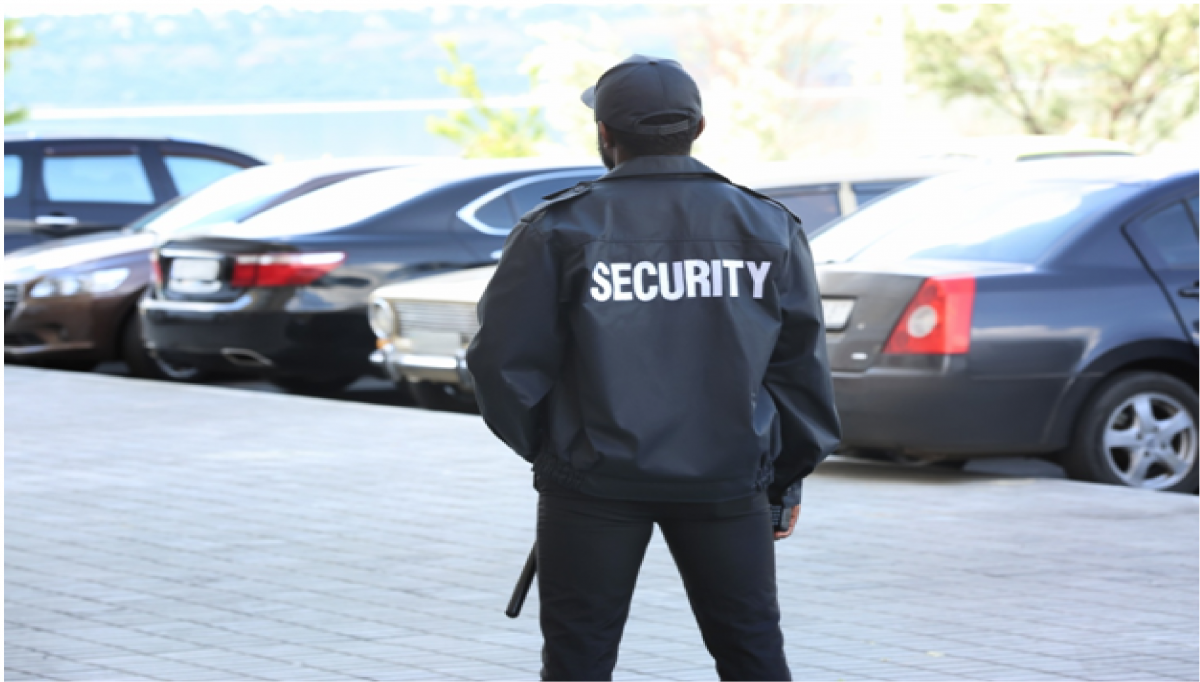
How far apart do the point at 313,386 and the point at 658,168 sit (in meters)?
8.42

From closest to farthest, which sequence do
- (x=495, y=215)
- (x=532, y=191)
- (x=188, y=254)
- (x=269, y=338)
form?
(x=269, y=338)
(x=495, y=215)
(x=188, y=254)
(x=532, y=191)

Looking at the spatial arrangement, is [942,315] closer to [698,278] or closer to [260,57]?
[698,278]

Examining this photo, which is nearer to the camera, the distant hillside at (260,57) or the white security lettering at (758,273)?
the white security lettering at (758,273)

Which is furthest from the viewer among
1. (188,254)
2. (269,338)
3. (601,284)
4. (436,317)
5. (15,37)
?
(15,37)

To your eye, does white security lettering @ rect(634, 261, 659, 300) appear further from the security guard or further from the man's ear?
the man's ear

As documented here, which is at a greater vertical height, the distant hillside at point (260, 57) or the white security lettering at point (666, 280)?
the white security lettering at point (666, 280)

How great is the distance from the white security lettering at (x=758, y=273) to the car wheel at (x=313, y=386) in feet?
26.3

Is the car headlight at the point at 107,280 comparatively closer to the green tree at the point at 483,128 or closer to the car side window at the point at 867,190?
the car side window at the point at 867,190

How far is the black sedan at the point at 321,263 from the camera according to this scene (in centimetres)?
983

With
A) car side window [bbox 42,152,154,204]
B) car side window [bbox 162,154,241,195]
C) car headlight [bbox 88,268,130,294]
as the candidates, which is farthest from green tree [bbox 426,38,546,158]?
car headlight [bbox 88,268,130,294]

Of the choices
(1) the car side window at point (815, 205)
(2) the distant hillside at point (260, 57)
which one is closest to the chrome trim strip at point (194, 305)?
A: (1) the car side window at point (815, 205)

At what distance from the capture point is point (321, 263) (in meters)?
9.79

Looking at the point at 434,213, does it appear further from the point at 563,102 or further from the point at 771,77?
the point at 771,77

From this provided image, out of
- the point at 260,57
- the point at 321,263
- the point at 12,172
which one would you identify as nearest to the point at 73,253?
the point at 12,172
